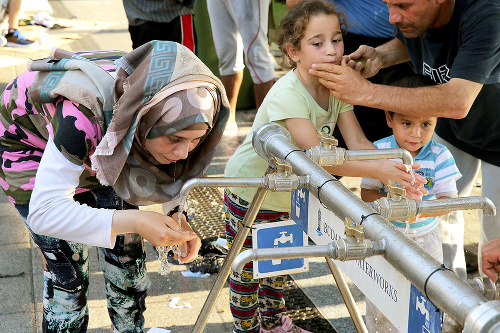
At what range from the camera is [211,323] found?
2.91 meters

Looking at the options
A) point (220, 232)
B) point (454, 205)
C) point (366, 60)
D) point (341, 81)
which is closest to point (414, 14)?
point (366, 60)

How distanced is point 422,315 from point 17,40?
6820mm

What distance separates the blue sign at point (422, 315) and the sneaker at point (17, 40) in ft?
21.7

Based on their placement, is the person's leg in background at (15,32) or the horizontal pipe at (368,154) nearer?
the horizontal pipe at (368,154)

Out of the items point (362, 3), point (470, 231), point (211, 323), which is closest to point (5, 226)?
point (211, 323)

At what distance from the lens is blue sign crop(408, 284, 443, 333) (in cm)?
111

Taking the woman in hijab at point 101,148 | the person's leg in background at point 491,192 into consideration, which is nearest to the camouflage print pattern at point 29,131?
the woman in hijab at point 101,148

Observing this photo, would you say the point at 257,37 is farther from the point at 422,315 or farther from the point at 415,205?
the point at 422,315

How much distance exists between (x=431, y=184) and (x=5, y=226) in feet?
8.78

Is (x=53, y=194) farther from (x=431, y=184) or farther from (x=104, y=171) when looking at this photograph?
(x=431, y=184)

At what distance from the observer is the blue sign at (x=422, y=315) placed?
111 centimetres

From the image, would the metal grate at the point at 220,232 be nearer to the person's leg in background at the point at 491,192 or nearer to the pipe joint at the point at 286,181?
the person's leg in background at the point at 491,192

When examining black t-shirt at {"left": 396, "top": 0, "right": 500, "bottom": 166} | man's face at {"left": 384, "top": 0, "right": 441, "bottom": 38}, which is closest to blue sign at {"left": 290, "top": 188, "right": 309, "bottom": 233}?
black t-shirt at {"left": 396, "top": 0, "right": 500, "bottom": 166}

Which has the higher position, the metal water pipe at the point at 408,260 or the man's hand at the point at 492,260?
the metal water pipe at the point at 408,260
